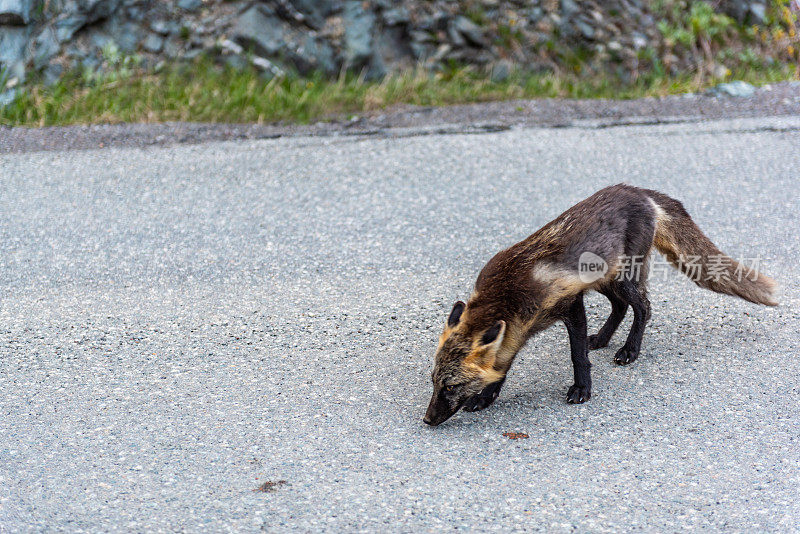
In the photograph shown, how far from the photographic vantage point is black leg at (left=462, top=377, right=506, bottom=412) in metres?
4.54

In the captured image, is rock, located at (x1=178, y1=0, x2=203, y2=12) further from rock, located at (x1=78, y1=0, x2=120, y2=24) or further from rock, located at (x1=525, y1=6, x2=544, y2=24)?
rock, located at (x1=525, y1=6, x2=544, y2=24)

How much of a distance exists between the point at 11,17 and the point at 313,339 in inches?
254

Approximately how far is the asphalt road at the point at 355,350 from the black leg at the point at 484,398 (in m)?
0.11

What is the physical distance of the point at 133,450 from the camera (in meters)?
4.13

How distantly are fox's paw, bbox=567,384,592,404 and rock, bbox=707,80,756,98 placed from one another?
21.3ft

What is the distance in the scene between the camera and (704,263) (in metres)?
5.18

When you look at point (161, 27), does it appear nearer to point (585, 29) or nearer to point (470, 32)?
point (470, 32)

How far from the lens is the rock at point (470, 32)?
10.4 metres

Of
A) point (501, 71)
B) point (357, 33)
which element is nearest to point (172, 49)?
point (357, 33)

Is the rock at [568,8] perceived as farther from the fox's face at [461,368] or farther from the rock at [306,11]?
the fox's face at [461,368]

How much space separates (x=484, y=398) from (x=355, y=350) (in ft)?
3.33

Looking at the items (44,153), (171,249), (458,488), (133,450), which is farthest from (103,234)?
(458,488)

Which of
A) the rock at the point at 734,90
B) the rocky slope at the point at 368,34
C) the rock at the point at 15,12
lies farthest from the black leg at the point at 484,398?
the rock at the point at 15,12

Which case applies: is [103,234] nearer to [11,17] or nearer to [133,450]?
[133,450]
